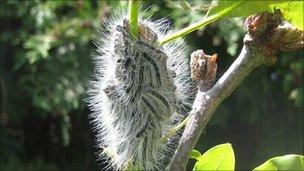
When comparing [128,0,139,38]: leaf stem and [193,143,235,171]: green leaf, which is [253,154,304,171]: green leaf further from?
[128,0,139,38]: leaf stem

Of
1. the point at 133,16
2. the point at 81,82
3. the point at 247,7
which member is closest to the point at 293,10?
the point at 247,7

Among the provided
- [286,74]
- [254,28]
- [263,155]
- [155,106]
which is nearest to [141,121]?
[155,106]

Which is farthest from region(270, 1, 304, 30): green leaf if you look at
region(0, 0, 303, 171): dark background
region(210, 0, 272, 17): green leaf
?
region(0, 0, 303, 171): dark background

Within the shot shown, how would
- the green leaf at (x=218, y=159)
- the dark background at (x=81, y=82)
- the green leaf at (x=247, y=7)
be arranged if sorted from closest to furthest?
the green leaf at (x=247, y=7), the green leaf at (x=218, y=159), the dark background at (x=81, y=82)

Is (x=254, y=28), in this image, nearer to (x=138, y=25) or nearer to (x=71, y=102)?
(x=138, y=25)

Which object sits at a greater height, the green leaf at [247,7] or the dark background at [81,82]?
the dark background at [81,82]

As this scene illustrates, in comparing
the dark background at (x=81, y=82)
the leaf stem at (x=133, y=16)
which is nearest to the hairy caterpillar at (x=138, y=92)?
the leaf stem at (x=133, y=16)

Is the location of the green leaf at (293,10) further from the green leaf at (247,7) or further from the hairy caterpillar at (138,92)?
the hairy caterpillar at (138,92)
